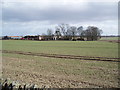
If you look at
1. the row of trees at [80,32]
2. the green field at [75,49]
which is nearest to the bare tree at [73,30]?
the row of trees at [80,32]

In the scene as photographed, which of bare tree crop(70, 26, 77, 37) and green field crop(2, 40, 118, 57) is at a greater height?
bare tree crop(70, 26, 77, 37)

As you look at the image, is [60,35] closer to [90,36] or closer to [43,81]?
[90,36]

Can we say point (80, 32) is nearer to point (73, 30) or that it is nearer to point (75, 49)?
point (73, 30)

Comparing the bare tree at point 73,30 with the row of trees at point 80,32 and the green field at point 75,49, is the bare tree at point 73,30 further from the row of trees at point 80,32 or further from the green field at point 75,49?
the green field at point 75,49

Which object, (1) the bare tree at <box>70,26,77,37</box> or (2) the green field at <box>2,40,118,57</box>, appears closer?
(2) the green field at <box>2,40,118,57</box>

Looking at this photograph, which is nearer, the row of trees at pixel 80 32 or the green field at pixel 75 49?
the green field at pixel 75 49

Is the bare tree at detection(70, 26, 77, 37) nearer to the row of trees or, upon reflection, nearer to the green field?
the row of trees

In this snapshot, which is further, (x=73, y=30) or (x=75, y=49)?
(x=73, y=30)

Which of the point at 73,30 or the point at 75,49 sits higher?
the point at 73,30

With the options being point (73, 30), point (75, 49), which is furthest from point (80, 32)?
point (75, 49)

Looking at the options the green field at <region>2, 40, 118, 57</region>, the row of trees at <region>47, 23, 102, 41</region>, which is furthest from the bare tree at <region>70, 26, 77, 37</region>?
the green field at <region>2, 40, 118, 57</region>

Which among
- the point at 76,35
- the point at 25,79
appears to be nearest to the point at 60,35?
Result: the point at 76,35

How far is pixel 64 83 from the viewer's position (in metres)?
6.11

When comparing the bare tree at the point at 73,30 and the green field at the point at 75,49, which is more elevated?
the bare tree at the point at 73,30
